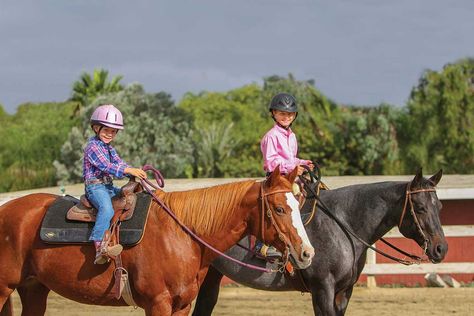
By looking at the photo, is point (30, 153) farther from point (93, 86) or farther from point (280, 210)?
point (280, 210)

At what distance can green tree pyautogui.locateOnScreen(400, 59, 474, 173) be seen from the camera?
1351 inches

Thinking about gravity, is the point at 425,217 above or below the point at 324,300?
above

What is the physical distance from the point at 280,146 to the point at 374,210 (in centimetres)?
122

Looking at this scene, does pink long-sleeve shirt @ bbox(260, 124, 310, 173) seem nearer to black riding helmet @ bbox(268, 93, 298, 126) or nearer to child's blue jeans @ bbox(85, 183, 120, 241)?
black riding helmet @ bbox(268, 93, 298, 126)

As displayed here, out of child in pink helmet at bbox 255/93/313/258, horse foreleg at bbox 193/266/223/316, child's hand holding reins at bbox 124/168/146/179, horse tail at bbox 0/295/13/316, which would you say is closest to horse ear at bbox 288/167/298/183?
child's hand holding reins at bbox 124/168/146/179

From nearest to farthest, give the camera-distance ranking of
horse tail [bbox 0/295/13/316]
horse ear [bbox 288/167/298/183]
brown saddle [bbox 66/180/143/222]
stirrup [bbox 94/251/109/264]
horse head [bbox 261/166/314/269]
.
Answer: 1. horse head [bbox 261/166/314/269]
2. horse ear [bbox 288/167/298/183]
3. stirrup [bbox 94/251/109/264]
4. brown saddle [bbox 66/180/143/222]
5. horse tail [bbox 0/295/13/316]

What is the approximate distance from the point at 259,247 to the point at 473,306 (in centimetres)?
593


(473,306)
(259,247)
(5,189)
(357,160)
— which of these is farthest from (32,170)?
(259,247)

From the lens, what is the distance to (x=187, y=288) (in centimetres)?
635

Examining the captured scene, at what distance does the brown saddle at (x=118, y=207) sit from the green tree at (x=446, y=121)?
1148 inches

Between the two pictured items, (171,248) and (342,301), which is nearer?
(171,248)

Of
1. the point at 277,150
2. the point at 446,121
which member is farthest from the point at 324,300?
the point at 446,121

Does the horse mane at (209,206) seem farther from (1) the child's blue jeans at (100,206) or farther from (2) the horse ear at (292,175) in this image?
(1) the child's blue jeans at (100,206)

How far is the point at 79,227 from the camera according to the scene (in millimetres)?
6711
